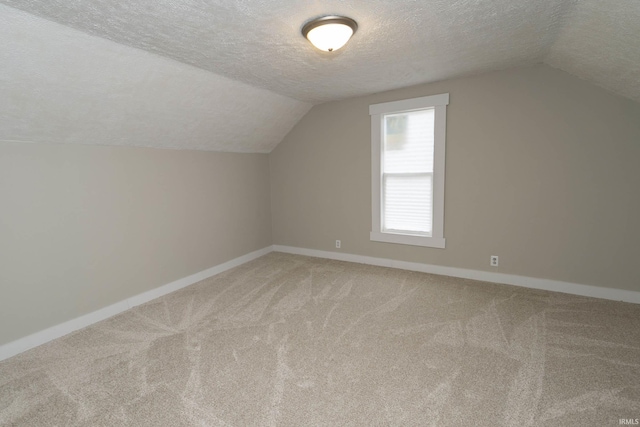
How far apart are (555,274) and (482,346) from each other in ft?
5.15

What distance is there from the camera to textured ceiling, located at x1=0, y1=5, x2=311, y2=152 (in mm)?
1870

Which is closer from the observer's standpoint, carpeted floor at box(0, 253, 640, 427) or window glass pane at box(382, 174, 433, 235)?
carpeted floor at box(0, 253, 640, 427)

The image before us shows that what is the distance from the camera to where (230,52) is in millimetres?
2393

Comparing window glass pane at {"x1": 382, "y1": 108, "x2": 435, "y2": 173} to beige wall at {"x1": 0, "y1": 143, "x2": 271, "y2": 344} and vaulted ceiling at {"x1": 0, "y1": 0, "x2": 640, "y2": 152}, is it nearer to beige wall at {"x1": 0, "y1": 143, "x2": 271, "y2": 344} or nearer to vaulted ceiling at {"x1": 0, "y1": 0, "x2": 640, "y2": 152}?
vaulted ceiling at {"x1": 0, "y1": 0, "x2": 640, "y2": 152}

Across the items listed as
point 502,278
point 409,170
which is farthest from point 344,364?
point 409,170

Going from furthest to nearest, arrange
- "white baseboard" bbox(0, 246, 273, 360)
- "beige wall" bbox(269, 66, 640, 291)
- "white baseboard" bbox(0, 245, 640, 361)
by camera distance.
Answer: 1. "beige wall" bbox(269, 66, 640, 291)
2. "white baseboard" bbox(0, 245, 640, 361)
3. "white baseboard" bbox(0, 246, 273, 360)

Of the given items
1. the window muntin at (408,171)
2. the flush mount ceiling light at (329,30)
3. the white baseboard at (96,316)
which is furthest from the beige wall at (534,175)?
the white baseboard at (96,316)

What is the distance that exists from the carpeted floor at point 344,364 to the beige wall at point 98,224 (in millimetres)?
349

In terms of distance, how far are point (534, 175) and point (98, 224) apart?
4340 mm

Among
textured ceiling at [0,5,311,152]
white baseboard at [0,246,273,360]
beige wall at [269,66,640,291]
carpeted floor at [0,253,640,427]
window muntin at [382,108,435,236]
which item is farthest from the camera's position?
window muntin at [382,108,435,236]

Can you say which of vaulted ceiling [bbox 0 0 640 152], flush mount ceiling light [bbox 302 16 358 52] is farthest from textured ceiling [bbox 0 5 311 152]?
flush mount ceiling light [bbox 302 16 358 52]

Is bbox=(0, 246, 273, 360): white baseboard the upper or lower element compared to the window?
lower

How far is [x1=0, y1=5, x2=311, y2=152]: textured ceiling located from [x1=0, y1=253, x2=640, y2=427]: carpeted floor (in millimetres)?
1739

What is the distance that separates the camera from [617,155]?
282 centimetres
